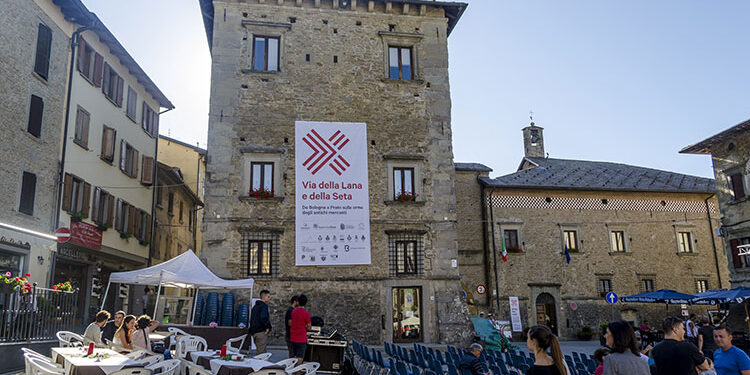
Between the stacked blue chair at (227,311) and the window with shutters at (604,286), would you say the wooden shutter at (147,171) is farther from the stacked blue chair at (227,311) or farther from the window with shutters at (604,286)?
the window with shutters at (604,286)

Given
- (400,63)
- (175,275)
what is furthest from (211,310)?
(400,63)

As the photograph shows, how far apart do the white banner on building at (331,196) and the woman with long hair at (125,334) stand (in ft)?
30.3

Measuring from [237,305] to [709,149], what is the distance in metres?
20.3

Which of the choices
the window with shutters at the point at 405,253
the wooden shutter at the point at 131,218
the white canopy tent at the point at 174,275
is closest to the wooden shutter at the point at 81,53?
the wooden shutter at the point at 131,218

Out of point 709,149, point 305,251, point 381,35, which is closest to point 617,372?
point 305,251

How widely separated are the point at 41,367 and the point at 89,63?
16397 millimetres

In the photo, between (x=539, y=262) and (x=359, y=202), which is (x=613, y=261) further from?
(x=359, y=202)

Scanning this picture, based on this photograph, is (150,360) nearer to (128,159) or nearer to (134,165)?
(128,159)

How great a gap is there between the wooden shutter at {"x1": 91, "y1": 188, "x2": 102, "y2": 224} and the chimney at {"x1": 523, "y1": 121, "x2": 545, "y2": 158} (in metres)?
26.0

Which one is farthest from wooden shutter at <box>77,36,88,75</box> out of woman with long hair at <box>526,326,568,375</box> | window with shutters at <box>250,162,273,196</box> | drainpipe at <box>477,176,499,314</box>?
woman with long hair at <box>526,326,568,375</box>

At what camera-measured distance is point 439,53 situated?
21703mm

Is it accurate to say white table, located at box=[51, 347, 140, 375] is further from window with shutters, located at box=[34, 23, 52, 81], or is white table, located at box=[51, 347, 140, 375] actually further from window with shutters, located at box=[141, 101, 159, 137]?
window with shutters, located at box=[141, 101, 159, 137]

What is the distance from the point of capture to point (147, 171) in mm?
25188

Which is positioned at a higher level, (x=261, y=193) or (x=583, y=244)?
(x=261, y=193)
